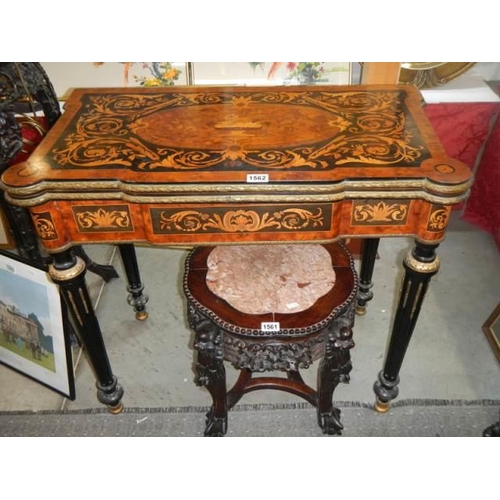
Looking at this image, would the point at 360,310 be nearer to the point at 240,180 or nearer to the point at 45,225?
the point at 240,180

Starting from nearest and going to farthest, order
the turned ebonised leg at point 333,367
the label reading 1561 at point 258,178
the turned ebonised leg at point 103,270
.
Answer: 1. the label reading 1561 at point 258,178
2. the turned ebonised leg at point 333,367
3. the turned ebonised leg at point 103,270

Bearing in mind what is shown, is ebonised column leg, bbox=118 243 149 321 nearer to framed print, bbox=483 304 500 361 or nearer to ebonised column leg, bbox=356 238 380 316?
ebonised column leg, bbox=356 238 380 316

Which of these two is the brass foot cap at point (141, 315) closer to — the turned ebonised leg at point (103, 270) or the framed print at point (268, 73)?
the turned ebonised leg at point (103, 270)

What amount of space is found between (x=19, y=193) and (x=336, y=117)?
0.84 meters

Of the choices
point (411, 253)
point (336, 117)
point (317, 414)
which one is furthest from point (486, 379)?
point (336, 117)

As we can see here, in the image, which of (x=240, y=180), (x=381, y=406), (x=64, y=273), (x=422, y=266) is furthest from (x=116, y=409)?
(x=422, y=266)

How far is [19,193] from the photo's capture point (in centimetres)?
120

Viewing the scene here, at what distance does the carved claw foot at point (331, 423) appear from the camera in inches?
65.4

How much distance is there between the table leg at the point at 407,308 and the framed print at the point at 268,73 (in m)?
1.00

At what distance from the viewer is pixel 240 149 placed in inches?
51.8

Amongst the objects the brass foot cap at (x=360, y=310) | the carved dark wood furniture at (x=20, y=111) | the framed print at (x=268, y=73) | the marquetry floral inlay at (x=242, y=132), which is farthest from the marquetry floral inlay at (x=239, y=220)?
the framed print at (x=268, y=73)

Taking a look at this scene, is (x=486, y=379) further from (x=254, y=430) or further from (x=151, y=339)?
(x=151, y=339)
